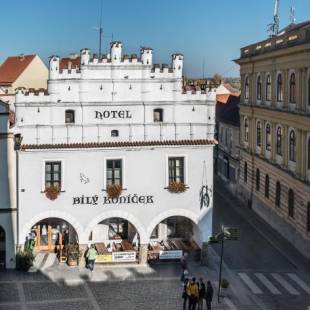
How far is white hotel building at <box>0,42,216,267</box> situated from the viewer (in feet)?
120

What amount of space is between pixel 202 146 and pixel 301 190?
8.64m

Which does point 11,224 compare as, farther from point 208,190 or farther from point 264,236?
point 264,236

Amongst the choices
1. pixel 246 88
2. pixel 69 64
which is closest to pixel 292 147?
pixel 246 88

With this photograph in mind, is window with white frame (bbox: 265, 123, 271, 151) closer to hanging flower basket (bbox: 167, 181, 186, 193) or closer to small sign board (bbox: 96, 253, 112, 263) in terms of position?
hanging flower basket (bbox: 167, 181, 186, 193)

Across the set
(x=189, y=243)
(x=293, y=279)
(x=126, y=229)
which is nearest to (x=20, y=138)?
(x=126, y=229)

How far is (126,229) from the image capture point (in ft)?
134

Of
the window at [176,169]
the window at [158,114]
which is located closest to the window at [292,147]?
the window at [176,169]

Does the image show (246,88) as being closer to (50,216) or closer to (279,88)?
(279,88)

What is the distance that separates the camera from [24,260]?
119 feet

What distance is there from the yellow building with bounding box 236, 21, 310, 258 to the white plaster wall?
782 centimetres

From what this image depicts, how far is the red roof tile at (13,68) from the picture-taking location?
75.9 meters

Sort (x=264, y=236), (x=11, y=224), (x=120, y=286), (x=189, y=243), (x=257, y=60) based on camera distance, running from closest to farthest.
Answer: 1. (x=120, y=286)
2. (x=11, y=224)
3. (x=189, y=243)
4. (x=264, y=236)
5. (x=257, y=60)

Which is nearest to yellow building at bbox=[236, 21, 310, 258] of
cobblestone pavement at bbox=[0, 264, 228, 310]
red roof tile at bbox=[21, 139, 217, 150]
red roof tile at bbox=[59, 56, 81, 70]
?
red roof tile at bbox=[21, 139, 217, 150]

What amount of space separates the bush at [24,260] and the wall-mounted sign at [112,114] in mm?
8609
